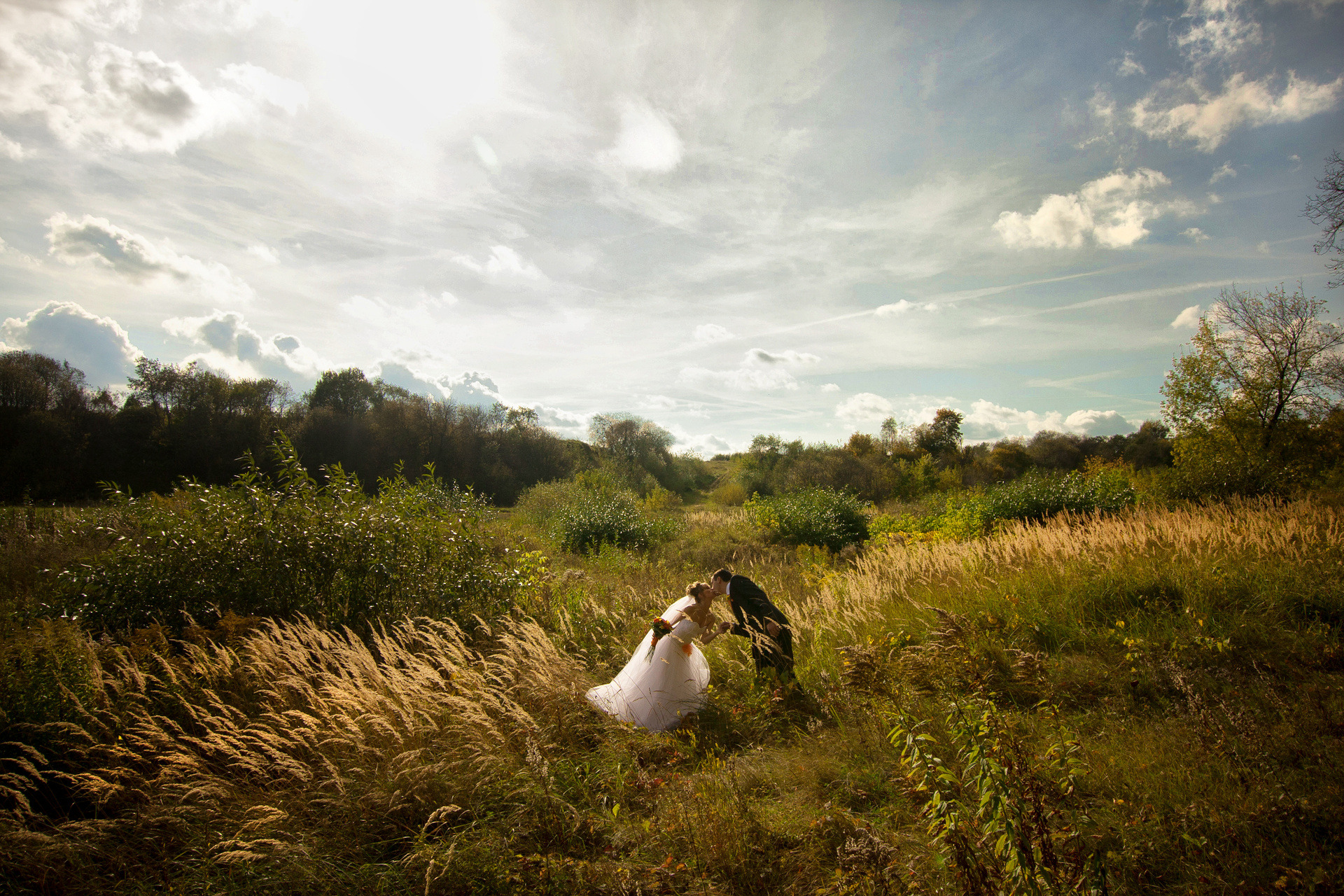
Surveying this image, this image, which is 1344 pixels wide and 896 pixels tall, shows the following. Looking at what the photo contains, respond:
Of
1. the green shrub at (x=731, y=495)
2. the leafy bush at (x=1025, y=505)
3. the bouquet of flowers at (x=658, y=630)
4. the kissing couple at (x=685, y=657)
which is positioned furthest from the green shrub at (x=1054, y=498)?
the green shrub at (x=731, y=495)

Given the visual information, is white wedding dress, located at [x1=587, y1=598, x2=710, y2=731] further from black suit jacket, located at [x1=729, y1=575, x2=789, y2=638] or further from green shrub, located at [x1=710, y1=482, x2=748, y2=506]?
green shrub, located at [x1=710, y1=482, x2=748, y2=506]

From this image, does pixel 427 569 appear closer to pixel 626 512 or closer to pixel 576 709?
pixel 576 709

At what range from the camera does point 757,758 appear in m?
4.07

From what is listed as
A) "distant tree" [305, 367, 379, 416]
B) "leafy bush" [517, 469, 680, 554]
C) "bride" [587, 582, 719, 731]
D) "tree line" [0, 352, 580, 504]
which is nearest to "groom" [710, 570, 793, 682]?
"bride" [587, 582, 719, 731]

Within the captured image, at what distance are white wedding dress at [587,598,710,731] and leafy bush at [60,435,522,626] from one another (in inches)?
95.6

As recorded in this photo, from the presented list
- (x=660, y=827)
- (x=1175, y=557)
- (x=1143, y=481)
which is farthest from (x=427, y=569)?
(x=1143, y=481)

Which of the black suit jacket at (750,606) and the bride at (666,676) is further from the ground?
the black suit jacket at (750,606)

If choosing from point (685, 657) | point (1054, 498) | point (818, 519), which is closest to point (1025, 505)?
point (1054, 498)

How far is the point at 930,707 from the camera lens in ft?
13.4

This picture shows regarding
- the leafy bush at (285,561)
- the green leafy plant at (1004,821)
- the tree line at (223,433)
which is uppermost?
the tree line at (223,433)

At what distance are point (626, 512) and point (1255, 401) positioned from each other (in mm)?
22563

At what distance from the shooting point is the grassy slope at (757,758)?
2.61m

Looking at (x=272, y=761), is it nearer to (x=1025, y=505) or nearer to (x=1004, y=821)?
(x=1004, y=821)

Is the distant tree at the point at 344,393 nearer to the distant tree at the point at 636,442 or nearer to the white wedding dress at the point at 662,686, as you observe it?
the distant tree at the point at 636,442
